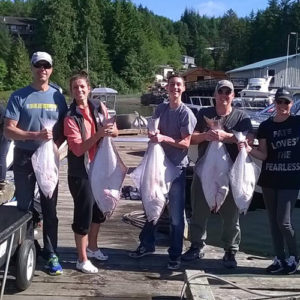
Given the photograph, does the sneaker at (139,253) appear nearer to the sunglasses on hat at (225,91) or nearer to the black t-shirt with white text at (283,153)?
the black t-shirt with white text at (283,153)

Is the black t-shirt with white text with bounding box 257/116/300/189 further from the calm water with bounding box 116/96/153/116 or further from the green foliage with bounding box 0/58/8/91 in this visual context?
the green foliage with bounding box 0/58/8/91

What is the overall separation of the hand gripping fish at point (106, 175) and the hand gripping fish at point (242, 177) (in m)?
0.91

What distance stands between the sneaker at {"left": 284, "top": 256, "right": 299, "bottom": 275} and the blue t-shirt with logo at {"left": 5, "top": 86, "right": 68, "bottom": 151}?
2.25 meters

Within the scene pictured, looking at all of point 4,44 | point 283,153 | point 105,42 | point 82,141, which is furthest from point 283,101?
point 4,44

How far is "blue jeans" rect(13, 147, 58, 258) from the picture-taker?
4359mm

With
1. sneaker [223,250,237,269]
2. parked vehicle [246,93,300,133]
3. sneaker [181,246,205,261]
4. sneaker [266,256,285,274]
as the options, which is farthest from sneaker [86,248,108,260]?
parked vehicle [246,93,300,133]

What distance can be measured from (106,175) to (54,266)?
881 mm

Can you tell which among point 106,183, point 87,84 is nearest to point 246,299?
point 106,183

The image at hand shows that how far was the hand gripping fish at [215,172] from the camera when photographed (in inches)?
178

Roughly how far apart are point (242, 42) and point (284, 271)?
117590mm

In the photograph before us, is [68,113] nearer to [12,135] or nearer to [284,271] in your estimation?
[12,135]

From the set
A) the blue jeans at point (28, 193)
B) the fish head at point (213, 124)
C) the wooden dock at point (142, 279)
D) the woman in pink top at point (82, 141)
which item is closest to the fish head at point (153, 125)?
the woman in pink top at point (82, 141)

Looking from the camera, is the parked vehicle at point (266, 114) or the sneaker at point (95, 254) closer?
the sneaker at point (95, 254)

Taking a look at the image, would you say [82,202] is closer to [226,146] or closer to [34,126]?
[34,126]
